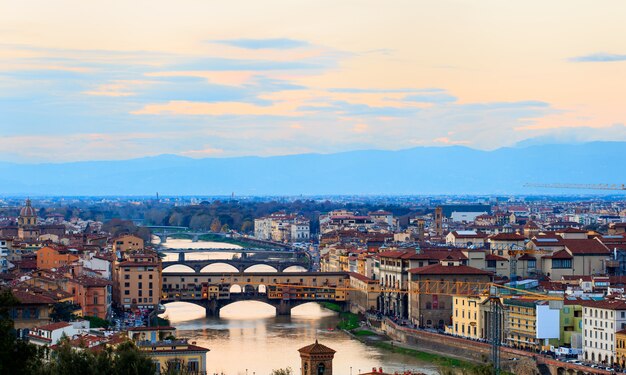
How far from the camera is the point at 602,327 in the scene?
122 feet

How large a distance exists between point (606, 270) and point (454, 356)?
13125mm

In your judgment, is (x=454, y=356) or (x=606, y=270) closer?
(x=454, y=356)

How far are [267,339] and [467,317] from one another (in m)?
5.54

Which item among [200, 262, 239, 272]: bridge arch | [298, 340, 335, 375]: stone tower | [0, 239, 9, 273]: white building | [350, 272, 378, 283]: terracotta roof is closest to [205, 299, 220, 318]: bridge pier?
[350, 272, 378, 283]: terracotta roof

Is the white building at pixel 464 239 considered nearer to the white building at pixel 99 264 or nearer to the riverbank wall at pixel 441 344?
the white building at pixel 99 264

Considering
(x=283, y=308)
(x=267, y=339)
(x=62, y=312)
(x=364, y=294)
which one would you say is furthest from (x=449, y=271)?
(x=62, y=312)

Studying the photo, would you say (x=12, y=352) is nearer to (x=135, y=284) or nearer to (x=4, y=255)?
(x=135, y=284)

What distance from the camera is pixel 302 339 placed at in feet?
145

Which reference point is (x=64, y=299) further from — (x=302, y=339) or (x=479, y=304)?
(x=479, y=304)

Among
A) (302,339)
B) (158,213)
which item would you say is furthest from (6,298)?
(158,213)

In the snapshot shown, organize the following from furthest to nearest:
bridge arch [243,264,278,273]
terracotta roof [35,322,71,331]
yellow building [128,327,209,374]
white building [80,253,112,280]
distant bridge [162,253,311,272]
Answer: bridge arch [243,264,278,273] < distant bridge [162,253,311,272] < white building [80,253,112,280] < terracotta roof [35,322,71,331] < yellow building [128,327,209,374]

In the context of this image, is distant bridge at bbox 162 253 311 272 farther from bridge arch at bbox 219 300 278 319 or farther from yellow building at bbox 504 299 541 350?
yellow building at bbox 504 299 541 350

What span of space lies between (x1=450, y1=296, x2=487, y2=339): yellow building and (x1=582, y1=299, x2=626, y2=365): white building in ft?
16.5

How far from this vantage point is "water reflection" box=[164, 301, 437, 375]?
37500 mm
